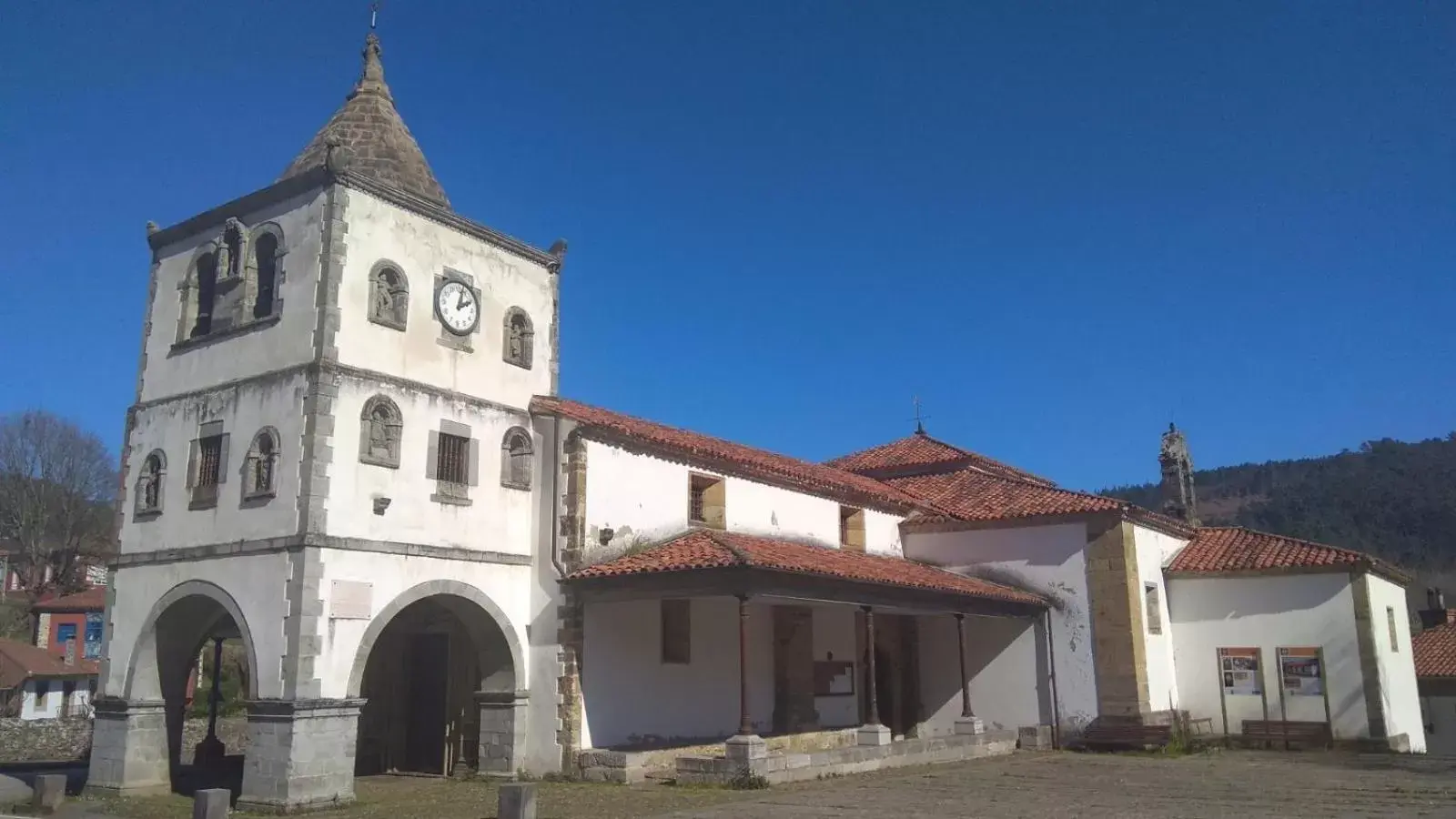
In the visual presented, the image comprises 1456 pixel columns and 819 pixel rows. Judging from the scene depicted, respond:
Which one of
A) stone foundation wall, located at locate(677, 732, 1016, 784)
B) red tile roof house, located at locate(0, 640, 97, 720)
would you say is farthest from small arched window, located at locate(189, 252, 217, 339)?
red tile roof house, located at locate(0, 640, 97, 720)

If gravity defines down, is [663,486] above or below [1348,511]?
below

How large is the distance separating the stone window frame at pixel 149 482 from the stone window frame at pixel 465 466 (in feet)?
14.2

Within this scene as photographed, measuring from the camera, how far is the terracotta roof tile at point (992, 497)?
22797 millimetres

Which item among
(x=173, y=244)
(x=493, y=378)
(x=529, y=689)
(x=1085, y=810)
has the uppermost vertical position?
(x=173, y=244)

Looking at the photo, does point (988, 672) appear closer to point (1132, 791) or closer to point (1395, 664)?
point (1132, 791)

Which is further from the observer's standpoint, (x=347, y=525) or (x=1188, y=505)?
(x=1188, y=505)

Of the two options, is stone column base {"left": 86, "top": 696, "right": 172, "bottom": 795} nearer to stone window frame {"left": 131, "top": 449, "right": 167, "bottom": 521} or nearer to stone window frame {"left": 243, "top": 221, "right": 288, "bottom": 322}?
stone window frame {"left": 131, "top": 449, "right": 167, "bottom": 521}

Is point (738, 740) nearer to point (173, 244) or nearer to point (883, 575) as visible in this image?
point (883, 575)

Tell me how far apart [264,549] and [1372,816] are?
46.9 ft

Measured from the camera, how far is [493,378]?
60.6 ft

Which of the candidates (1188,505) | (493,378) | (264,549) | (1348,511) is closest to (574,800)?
(264,549)

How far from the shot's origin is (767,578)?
16.8 m

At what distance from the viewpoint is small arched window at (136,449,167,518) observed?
1741 centimetres

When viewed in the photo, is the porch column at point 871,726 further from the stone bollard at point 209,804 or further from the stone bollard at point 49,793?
the stone bollard at point 49,793
